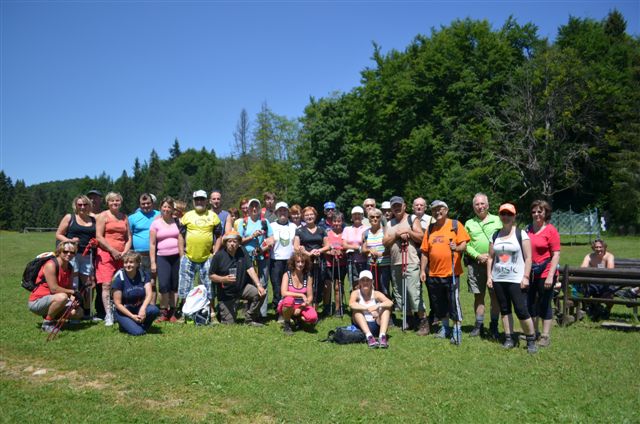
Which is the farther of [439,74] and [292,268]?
[439,74]

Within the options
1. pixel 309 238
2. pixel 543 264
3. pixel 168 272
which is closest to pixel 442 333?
pixel 543 264

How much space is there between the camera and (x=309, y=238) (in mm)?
8773

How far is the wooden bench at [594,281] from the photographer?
321 inches

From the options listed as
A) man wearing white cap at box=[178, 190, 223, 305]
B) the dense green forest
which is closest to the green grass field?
man wearing white cap at box=[178, 190, 223, 305]

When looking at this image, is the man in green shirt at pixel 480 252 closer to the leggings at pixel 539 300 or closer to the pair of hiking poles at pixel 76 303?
the leggings at pixel 539 300

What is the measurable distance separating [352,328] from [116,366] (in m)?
3.21

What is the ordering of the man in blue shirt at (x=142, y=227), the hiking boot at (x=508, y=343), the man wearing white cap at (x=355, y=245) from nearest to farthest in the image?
the hiking boot at (x=508, y=343) < the man in blue shirt at (x=142, y=227) < the man wearing white cap at (x=355, y=245)

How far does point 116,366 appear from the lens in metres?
5.90

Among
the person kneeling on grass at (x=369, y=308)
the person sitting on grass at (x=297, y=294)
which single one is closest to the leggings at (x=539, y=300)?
the person kneeling on grass at (x=369, y=308)

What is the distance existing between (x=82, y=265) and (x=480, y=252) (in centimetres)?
629

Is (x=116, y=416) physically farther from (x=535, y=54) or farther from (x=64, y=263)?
(x=535, y=54)

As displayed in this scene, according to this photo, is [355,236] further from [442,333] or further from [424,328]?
[442,333]

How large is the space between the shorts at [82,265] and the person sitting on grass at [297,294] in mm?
3168

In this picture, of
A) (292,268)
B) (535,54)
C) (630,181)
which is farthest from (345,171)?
(292,268)
